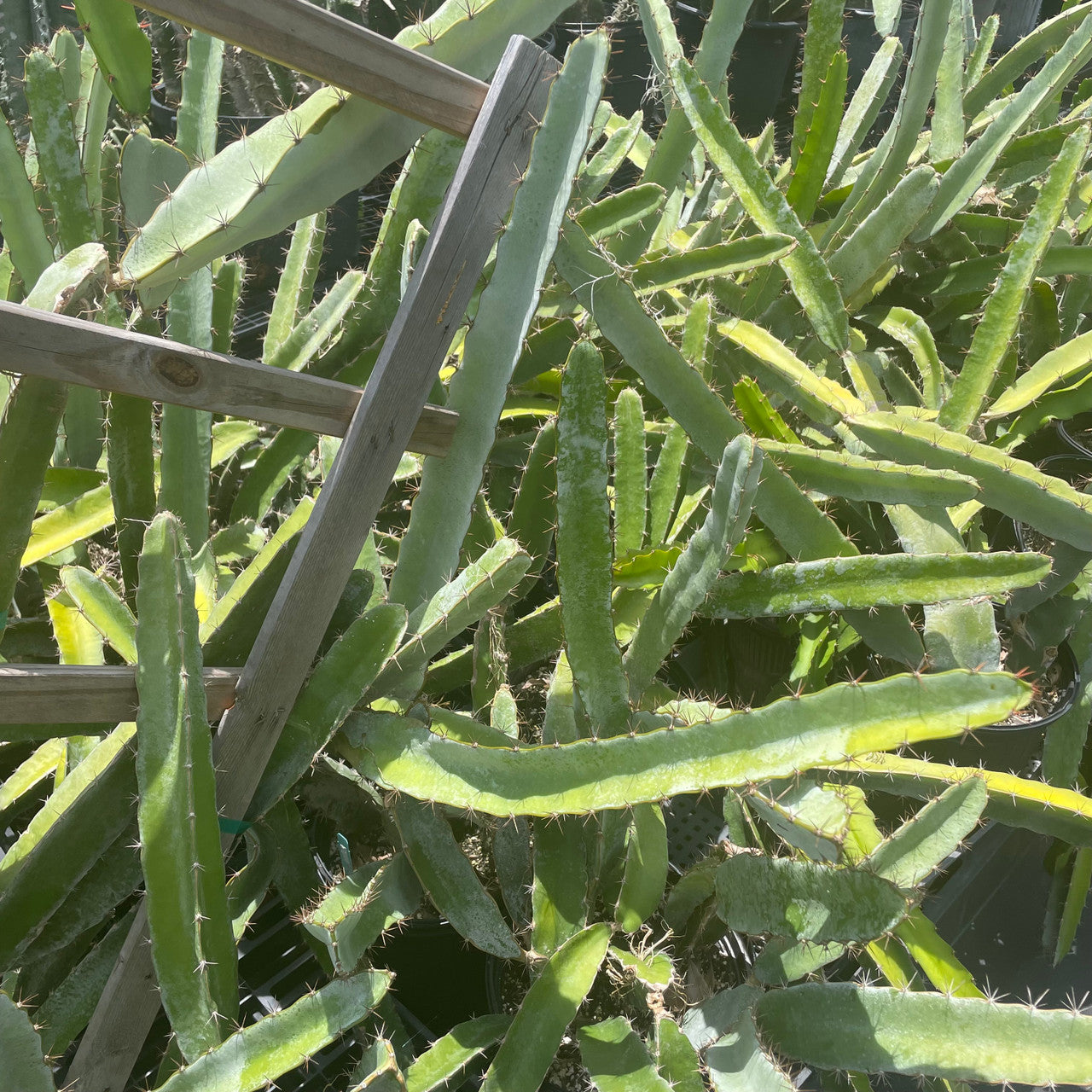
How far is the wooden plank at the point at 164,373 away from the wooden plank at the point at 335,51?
23 centimetres

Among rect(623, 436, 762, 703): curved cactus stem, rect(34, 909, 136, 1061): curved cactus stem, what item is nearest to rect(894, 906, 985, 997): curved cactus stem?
rect(623, 436, 762, 703): curved cactus stem

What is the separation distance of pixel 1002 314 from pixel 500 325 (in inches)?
32.5

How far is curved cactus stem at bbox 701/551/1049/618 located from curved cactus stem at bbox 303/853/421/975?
1.52ft

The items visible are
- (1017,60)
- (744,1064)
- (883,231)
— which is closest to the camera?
(744,1064)

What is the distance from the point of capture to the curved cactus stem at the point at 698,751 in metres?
0.74

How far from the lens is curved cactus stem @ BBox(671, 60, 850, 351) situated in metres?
1.33

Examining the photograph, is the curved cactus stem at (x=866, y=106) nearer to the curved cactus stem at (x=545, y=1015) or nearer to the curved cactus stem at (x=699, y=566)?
the curved cactus stem at (x=699, y=566)

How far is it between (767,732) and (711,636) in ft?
2.18

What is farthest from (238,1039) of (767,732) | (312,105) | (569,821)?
(312,105)

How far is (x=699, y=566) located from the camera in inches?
36.2

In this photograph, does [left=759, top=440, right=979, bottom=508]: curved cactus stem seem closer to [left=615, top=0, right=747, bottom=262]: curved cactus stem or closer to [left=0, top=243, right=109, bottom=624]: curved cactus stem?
[left=615, top=0, right=747, bottom=262]: curved cactus stem

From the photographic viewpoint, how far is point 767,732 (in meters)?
0.78

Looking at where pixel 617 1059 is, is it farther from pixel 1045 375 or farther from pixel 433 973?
pixel 1045 375

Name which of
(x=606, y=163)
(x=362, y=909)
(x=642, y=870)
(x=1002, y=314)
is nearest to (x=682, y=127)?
(x=606, y=163)
